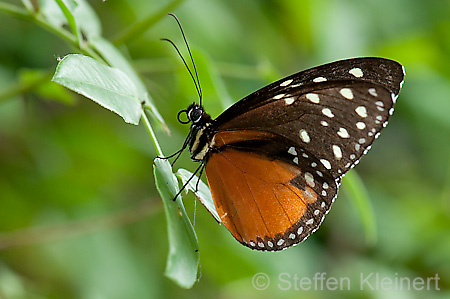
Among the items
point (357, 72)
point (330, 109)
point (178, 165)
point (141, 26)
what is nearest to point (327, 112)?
point (330, 109)

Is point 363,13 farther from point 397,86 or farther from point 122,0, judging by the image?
point 397,86

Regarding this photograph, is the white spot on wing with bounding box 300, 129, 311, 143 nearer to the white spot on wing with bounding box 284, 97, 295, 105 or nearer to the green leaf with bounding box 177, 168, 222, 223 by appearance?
the white spot on wing with bounding box 284, 97, 295, 105

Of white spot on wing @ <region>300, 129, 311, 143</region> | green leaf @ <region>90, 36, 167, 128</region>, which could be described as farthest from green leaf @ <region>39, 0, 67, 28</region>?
white spot on wing @ <region>300, 129, 311, 143</region>

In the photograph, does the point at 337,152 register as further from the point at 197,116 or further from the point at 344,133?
the point at 197,116

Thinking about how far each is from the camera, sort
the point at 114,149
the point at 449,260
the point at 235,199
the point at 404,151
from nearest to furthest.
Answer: the point at 235,199 → the point at 114,149 → the point at 449,260 → the point at 404,151

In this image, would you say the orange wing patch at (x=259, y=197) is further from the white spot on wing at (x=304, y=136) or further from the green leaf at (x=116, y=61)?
the green leaf at (x=116, y=61)

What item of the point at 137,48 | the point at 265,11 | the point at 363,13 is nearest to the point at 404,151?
the point at 363,13
